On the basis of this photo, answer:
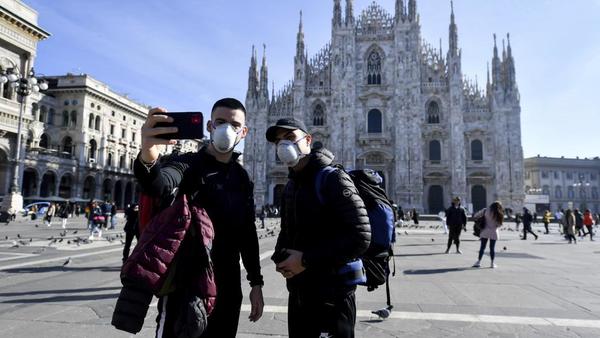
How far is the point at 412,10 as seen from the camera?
35.5 metres

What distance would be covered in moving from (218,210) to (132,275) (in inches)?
21.8

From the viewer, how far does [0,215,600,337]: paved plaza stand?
11.4 ft

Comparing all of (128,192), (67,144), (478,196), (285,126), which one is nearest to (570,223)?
(285,126)

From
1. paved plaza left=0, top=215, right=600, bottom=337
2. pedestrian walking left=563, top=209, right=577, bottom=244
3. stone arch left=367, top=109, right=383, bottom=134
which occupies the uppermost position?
stone arch left=367, top=109, right=383, bottom=134

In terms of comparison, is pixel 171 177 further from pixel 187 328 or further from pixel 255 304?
pixel 255 304

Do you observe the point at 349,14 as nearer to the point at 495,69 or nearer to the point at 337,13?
the point at 337,13

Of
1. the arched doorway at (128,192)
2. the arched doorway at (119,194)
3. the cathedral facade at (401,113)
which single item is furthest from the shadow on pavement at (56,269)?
the arched doorway at (128,192)

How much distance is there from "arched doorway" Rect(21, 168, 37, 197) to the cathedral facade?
18241mm

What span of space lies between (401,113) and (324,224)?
34.1 m

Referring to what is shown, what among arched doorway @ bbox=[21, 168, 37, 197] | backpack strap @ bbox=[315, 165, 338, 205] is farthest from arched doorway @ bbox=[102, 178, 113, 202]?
backpack strap @ bbox=[315, 165, 338, 205]

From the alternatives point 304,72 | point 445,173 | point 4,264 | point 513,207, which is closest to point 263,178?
point 304,72

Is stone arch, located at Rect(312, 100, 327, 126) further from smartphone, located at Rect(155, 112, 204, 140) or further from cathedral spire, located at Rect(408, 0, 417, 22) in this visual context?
smartphone, located at Rect(155, 112, 204, 140)

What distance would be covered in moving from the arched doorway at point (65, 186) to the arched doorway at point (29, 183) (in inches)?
102

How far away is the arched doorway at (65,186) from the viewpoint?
113 ft
